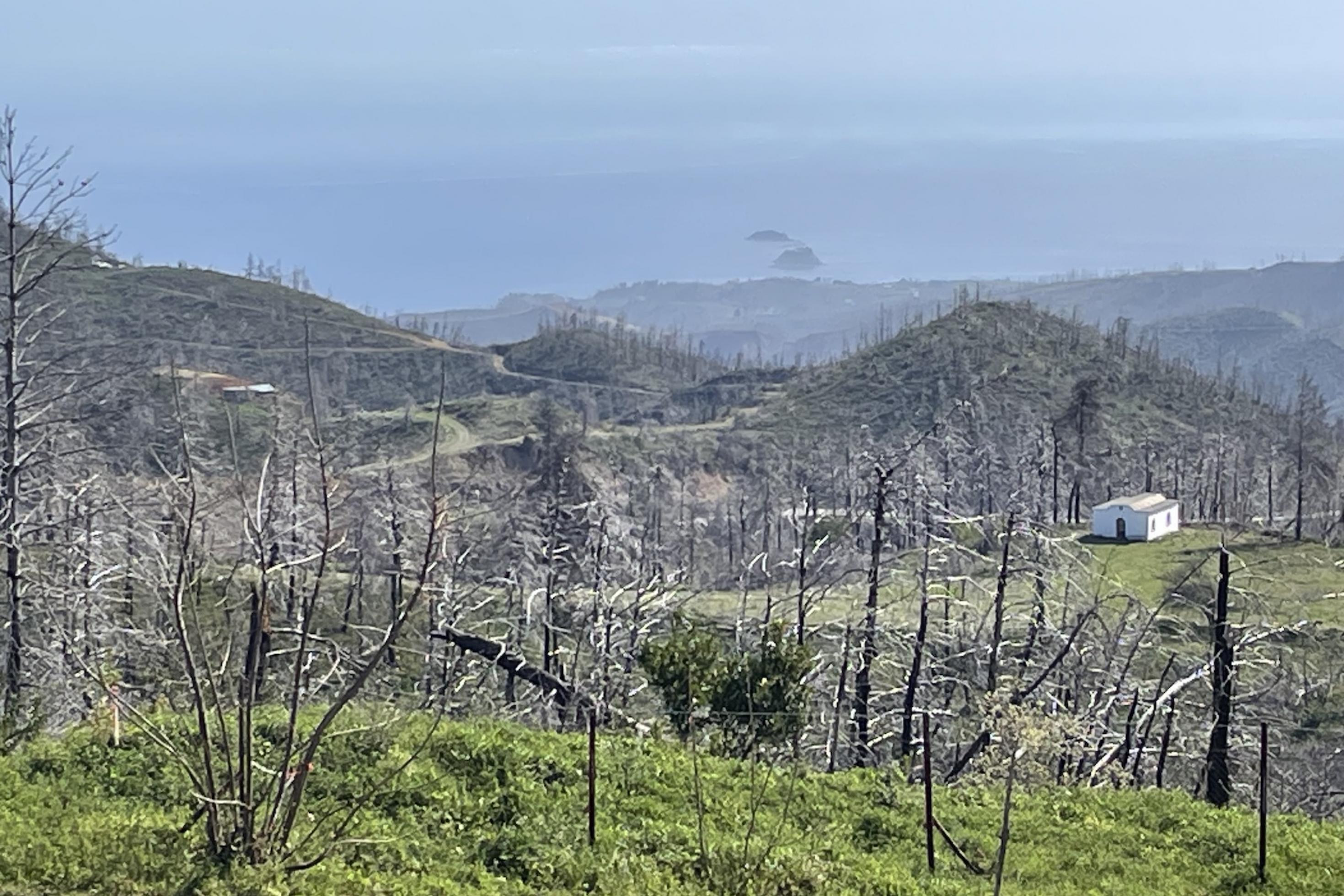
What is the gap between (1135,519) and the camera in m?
58.0

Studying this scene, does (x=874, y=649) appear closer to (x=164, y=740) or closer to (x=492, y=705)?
(x=492, y=705)

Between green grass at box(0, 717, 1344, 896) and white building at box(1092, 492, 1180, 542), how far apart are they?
47358 millimetres

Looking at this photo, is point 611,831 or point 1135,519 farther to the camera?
point 1135,519

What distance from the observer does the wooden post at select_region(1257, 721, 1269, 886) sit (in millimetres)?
9672

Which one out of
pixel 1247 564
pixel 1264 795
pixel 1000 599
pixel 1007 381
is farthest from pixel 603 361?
pixel 1264 795

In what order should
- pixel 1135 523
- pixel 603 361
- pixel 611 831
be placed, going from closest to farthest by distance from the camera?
pixel 611 831 → pixel 1135 523 → pixel 603 361

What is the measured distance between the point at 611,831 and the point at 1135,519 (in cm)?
5274

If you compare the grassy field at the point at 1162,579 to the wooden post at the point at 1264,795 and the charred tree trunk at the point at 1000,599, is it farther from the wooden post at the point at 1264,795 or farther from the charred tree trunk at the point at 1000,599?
the wooden post at the point at 1264,795

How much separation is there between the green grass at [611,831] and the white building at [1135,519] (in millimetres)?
47358

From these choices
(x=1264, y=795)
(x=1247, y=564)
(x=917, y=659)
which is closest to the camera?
(x=1264, y=795)

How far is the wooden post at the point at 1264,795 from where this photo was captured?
9.67 metres

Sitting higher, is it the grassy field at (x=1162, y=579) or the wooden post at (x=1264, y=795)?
the wooden post at (x=1264, y=795)

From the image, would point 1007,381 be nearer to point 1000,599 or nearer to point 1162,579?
point 1162,579

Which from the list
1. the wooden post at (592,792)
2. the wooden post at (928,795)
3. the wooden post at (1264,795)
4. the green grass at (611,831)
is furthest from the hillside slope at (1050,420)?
the wooden post at (592,792)
